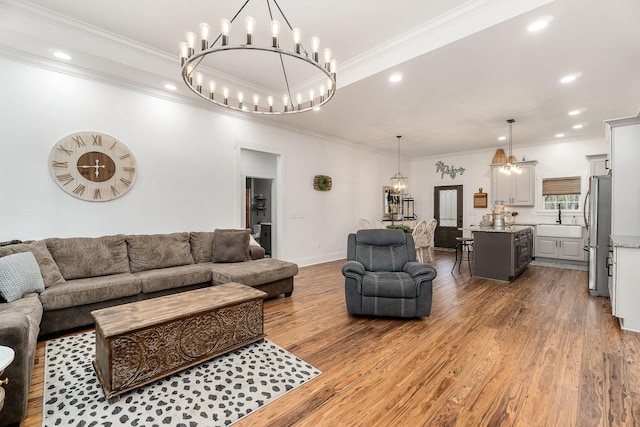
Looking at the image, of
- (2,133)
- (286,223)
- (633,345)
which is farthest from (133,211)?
(633,345)

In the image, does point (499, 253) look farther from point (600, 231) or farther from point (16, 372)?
point (16, 372)

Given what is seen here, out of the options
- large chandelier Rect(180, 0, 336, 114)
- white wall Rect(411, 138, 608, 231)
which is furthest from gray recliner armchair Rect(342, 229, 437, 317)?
white wall Rect(411, 138, 608, 231)

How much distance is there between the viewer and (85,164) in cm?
→ 373

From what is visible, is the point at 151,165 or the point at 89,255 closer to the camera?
the point at 89,255

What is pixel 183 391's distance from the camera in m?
2.01

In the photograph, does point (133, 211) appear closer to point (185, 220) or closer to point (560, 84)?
point (185, 220)

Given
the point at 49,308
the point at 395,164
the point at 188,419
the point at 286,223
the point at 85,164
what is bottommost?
the point at 188,419

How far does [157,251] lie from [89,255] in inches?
28.6

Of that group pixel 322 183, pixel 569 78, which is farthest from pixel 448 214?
pixel 569 78

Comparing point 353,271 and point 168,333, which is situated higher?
point 353,271

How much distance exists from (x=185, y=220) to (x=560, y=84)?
582 centimetres

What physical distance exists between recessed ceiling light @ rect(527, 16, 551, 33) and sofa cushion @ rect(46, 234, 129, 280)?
512 centimetres

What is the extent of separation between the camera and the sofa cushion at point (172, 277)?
3377 millimetres

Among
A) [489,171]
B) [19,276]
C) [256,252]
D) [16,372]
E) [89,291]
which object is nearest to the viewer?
[16,372]
